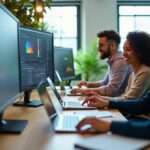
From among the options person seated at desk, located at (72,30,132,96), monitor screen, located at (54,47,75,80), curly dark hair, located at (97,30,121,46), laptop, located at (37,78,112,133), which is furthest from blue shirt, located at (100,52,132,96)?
laptop, located at (37,78,112,133)

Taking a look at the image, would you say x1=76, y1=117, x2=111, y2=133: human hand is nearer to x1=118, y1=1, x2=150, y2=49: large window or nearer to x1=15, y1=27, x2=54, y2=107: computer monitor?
x1=15, y1=27, x2=54, y2=107: computer monitor

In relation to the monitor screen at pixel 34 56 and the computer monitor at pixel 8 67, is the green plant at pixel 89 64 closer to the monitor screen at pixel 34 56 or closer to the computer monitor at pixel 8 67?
the monitor screen at pixel 34 56

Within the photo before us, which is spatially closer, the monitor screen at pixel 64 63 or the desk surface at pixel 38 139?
the desk surface at pixel 38 139

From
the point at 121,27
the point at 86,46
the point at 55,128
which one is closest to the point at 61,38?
the point at 86,46

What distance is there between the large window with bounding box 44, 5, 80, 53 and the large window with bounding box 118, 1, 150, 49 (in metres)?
0.80

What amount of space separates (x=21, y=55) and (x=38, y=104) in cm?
48

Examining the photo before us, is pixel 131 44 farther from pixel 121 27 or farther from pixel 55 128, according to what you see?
pixel 121 27

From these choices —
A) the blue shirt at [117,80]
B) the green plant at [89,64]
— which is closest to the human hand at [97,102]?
the blue shirt at [117,80]

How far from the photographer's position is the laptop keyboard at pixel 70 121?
5.61 feet

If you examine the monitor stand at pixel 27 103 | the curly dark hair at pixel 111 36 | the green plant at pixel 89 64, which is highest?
the curly dark hair at pixel 111 36

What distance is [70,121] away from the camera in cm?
183

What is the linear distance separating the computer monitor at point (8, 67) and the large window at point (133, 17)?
15.8 feet

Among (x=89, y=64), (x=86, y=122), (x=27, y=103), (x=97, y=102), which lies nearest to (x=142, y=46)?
(x=97, y=102)

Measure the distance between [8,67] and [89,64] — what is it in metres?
4.42
